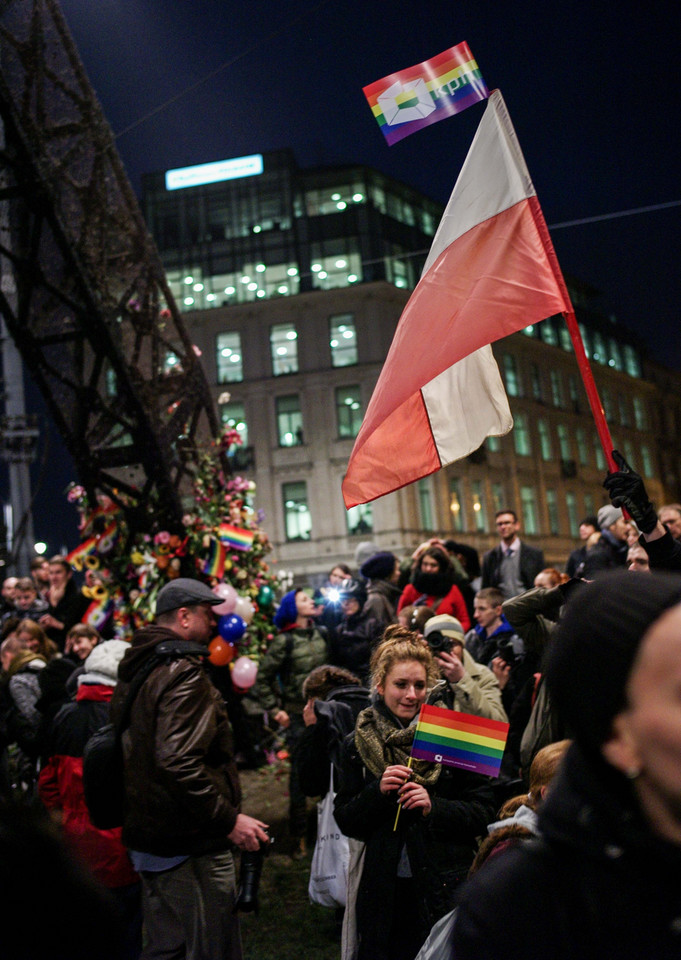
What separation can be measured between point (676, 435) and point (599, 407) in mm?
57685

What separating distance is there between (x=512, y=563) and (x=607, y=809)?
26.1ft

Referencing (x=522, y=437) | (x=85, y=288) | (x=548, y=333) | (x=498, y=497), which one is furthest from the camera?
(x=548, y=333)

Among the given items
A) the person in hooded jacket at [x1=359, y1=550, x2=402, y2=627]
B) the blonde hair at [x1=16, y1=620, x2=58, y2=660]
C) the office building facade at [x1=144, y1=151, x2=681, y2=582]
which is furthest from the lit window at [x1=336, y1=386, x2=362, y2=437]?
the blonde hair at [x1=16, y1=620, x2=58, y2=660]

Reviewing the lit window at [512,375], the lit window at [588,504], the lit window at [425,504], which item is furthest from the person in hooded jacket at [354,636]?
the lit window at [588,504]

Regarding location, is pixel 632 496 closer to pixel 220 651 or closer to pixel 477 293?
pixel 477 293

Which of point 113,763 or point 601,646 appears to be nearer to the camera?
point 601,646

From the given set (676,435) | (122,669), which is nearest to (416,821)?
(122,669)

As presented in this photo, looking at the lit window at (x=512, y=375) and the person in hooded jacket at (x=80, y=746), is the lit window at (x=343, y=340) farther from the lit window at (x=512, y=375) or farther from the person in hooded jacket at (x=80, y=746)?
the person in hooded jacket at (x=80, y=746)

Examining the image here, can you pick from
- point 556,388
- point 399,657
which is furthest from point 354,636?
point 556,388

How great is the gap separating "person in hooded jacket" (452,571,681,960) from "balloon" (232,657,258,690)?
7.55 m

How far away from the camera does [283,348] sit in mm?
40062

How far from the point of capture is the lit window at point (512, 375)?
44312 millimetres

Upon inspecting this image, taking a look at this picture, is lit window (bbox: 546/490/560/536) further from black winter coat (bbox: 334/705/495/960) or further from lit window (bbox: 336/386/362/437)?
black winter coat (bbox: 334/705/495/960)

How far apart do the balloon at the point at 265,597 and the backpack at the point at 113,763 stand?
19.1ft
